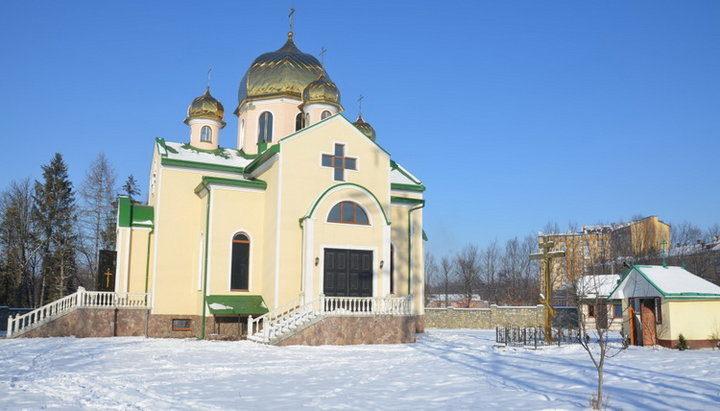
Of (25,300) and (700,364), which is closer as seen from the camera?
(700,364)

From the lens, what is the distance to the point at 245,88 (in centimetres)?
2775

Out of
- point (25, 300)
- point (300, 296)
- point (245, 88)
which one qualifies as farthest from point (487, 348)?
point (25, 300)

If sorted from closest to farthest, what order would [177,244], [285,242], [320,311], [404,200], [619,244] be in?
[320,311] < [285,242] < [177,244] < [404,200] < [619,244]

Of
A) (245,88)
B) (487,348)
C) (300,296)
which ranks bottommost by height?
(487,348)

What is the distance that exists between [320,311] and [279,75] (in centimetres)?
1216

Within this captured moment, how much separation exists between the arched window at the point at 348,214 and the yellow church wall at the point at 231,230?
9.58ft

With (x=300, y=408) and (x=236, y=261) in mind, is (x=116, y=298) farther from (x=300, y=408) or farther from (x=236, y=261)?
(x=300, y=408)

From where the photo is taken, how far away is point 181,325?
22.6 metres

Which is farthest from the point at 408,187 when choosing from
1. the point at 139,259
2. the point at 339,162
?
the point at 139,259

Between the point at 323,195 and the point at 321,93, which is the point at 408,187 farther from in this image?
the point at 323,195

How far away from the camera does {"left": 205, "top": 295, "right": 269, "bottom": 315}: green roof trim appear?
2069 cm

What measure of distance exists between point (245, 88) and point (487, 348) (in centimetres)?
1583

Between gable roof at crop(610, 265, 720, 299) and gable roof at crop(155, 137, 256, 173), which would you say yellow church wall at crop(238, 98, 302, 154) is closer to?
gable roof at crop(155, 137, 256, 173)

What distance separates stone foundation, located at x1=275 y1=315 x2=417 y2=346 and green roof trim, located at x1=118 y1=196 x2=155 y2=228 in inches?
348
